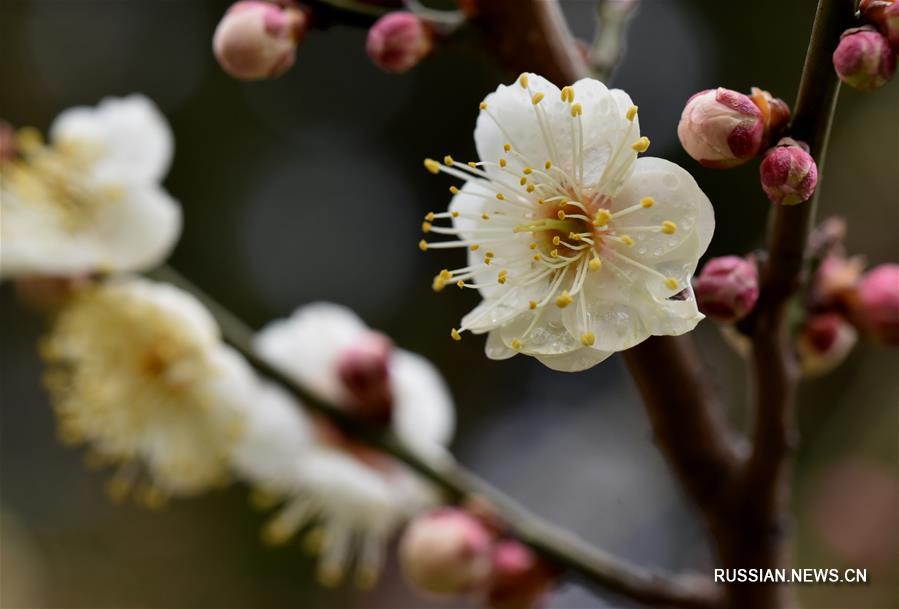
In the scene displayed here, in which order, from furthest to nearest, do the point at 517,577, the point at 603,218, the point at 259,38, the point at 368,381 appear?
the point at 368,381 → the point at 517,577 → the point at 259,38 → the point at 603,218

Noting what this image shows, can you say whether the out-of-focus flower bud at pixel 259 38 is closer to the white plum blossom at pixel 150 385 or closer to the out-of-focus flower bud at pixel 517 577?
the white plum blossom at pixel 150 385

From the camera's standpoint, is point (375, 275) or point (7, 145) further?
→ point (375, 275)

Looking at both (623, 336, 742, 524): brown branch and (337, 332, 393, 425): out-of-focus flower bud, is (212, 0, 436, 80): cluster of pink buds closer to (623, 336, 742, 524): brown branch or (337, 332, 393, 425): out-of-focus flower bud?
(623, 336, 742, 524): brown branch

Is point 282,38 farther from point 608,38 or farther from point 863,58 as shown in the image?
point 863,58

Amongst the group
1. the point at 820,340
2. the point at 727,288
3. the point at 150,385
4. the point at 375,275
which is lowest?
the point at 375,275

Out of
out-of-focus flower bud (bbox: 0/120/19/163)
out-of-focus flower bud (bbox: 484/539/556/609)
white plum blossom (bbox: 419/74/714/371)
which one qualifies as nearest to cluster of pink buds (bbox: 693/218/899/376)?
white plum blossom (bbox: 419/74/714/371)

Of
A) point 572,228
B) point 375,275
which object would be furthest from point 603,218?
point 375,275

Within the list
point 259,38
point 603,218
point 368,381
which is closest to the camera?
point 603,218

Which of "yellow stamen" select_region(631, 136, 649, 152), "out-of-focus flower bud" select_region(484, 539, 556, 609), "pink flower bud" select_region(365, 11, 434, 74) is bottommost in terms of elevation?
"out-of-focus flower bud" select_region(484, 539, 556, 609)

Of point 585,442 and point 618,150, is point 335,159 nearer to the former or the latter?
point 585,442
